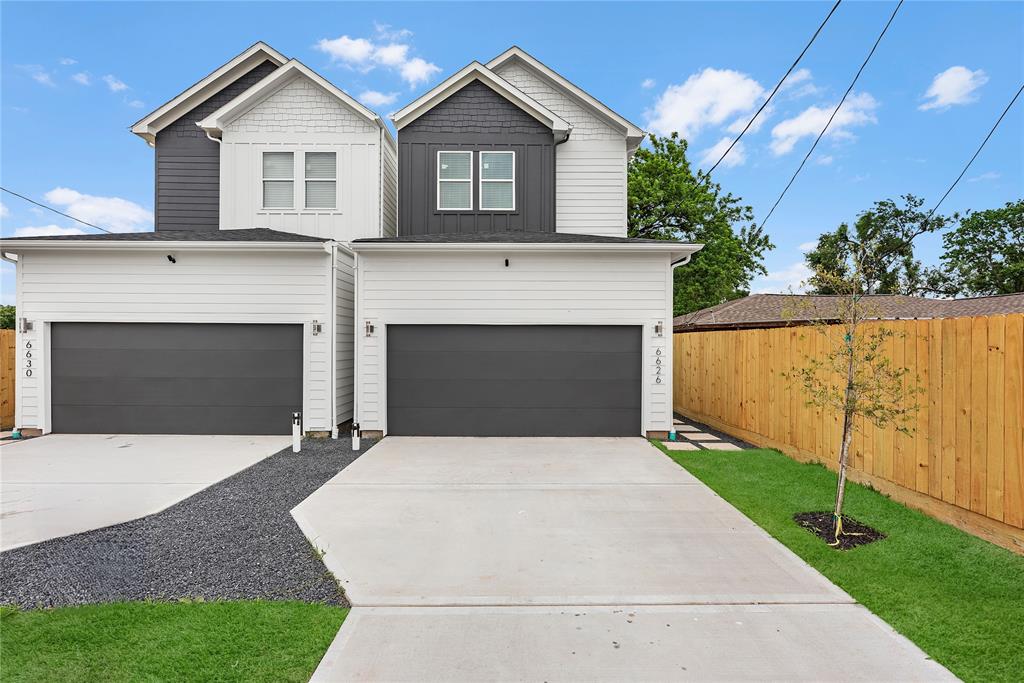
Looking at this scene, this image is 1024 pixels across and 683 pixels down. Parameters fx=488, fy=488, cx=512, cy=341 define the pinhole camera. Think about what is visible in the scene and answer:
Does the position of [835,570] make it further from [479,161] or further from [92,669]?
[479,161]

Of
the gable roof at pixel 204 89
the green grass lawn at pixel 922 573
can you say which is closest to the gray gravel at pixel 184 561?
the green grass lawn at pixel 922 573

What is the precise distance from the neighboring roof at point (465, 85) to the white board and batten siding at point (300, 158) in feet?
2.72

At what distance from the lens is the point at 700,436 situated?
913 cm

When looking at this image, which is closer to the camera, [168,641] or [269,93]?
[168,641]

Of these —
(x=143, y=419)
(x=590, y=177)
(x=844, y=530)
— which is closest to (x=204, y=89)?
(x=143, y=419)

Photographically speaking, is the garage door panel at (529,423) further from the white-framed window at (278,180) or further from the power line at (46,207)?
the power line at (46,207)

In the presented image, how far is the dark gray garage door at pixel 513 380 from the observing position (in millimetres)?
8945

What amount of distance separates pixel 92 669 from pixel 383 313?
22.1ft

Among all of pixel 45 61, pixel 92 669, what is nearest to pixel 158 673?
pixel 92 669

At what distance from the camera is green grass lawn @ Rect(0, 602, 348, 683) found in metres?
2.44

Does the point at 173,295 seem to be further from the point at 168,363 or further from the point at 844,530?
the point at 844,530

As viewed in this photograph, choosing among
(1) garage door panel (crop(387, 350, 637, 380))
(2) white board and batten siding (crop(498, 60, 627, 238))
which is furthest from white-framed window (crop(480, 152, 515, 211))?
(1) garage door panel (crop(387, 350, 637, 380))

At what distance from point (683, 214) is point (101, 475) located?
857 inches

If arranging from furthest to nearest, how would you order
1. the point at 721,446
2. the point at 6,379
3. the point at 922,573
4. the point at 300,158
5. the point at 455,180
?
the point at 455,180, the point at 300,158, the point at 6,379, the point at 721,446, the point at 922,573
